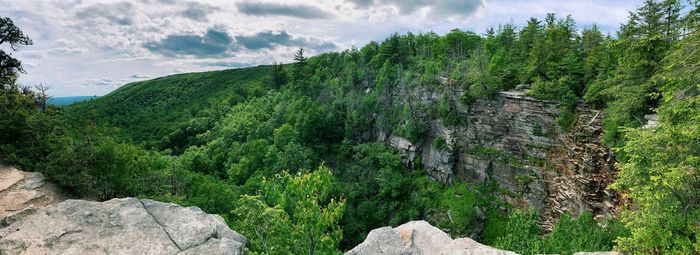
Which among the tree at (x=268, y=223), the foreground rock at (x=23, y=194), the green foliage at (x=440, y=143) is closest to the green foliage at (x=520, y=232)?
the green foliage at (x=440, y=143)

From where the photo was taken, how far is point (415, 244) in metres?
12.6

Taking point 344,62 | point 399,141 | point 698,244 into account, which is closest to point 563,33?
point 399,141

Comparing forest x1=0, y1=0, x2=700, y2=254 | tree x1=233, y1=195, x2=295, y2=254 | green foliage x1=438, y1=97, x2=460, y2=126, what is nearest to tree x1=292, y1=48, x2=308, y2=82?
forest x1=0, y1=0, x2=700, y2=254

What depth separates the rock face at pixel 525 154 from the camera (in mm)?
31891

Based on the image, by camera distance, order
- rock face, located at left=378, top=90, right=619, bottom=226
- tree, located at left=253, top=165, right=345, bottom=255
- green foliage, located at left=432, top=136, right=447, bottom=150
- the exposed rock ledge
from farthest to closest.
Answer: green foliage, located at left=432, top=136, right=447, bottom=150 → rock face, located at left=378, top=90, right=619, bottom=226 → the exposed rock ledge → tree, located at left=253, top=165, right=345, bottom=255

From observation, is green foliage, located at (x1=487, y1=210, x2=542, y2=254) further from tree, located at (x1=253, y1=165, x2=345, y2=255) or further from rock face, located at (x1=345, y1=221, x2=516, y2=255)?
tree, located at (x1=253, y1=165, x2=345, y2=255)

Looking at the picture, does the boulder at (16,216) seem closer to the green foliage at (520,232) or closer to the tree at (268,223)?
the tree at (268,223)

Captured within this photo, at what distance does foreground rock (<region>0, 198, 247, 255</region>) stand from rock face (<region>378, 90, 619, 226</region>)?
30.2 m

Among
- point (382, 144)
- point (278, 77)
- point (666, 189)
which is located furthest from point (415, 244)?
point (278, 77)

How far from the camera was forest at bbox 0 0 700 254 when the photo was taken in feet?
39.9

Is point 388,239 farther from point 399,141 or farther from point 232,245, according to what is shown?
point 399,141

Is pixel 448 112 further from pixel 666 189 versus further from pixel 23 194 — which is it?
pixel 23 194

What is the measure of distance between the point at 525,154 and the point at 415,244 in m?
31.9

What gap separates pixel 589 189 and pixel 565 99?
820 cm
